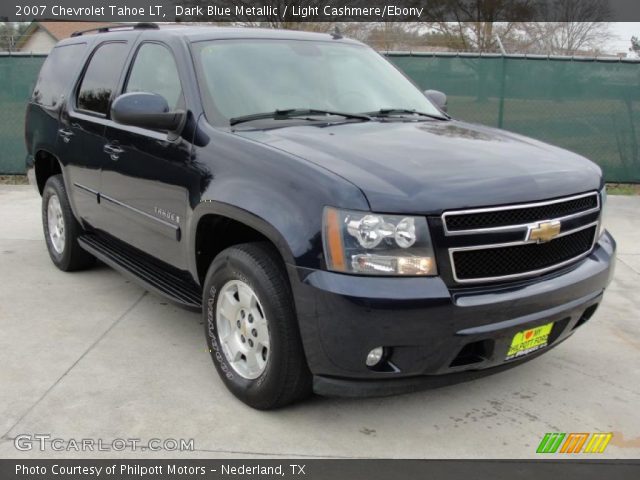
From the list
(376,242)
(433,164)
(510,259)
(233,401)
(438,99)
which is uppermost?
(438,99)

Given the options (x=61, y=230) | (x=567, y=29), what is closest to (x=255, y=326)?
(x=61, y=230)

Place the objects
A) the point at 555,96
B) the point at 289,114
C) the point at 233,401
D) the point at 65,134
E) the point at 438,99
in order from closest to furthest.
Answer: the point at 233,401 → the point at 289,114 → the point at 438,99 → the point at 65,134 → the point at 555,96

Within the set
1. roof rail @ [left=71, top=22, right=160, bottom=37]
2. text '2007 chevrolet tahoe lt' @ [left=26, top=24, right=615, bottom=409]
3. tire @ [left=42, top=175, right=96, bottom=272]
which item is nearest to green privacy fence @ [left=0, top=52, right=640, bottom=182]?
tire @ [left=42, top=175, right=96, bottom=272]

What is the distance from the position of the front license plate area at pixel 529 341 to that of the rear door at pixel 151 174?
182 cm

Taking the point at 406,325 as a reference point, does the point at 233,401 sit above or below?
below

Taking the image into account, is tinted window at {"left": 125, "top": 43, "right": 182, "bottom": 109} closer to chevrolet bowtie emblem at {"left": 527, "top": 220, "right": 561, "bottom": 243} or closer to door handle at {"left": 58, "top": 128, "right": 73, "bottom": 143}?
door handle at {"left": 58, "top": 128, "right": 73, "bottom": 143}

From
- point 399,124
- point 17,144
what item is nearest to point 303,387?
point 399,124

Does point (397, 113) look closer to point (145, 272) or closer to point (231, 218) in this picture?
point (231, 218)

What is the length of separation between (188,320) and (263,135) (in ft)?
5.80

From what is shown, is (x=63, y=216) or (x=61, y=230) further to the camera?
(x=61, y=230)

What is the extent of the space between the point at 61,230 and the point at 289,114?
113 inches

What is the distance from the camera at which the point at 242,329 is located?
3.37m

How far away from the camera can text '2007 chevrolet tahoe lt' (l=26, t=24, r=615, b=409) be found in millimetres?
2773

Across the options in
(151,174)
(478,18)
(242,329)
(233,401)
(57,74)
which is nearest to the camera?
(242,329)
